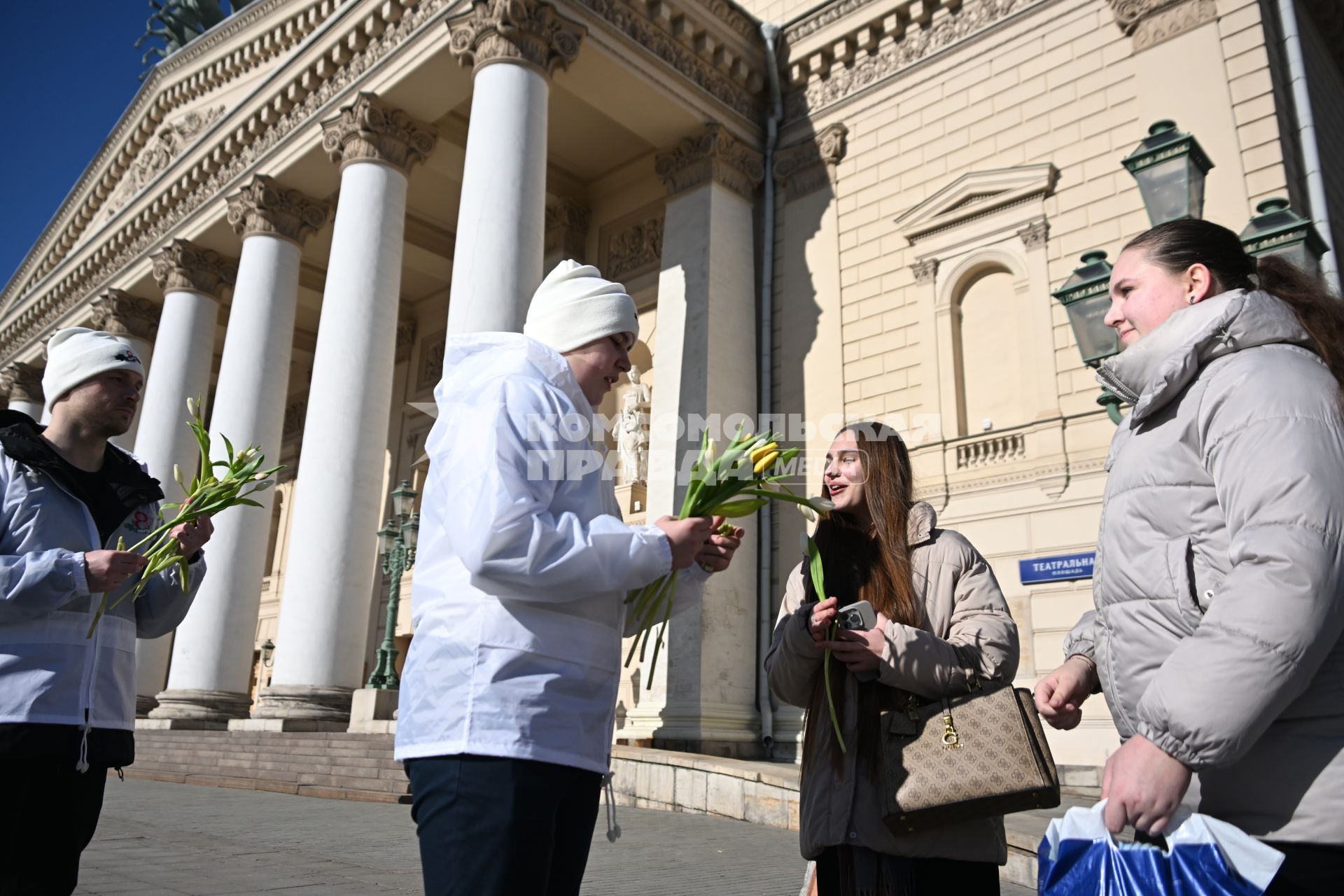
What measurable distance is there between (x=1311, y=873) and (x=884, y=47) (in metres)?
15.7

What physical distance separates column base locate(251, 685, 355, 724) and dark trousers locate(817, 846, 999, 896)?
461 inches

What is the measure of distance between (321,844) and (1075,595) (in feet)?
28.6

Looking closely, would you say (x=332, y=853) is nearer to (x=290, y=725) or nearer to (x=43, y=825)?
(x=43, y=825)

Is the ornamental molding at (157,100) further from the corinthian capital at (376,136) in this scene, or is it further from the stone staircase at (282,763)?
the stone staircase at (282,763)

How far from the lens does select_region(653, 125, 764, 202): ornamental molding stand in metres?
15.9


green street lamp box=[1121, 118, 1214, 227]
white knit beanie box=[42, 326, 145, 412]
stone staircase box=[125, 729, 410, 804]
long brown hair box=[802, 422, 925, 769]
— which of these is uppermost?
green street lamp box=[1121, 118, 1214, 227]

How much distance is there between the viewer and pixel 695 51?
623 inches

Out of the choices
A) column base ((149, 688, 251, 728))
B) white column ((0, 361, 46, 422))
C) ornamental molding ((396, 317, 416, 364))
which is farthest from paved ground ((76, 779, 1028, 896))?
white column ((0, 361, 46, 422))

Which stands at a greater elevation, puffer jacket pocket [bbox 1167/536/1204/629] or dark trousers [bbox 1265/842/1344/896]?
puffer jacket pocket [bbox 1167/536/1204/629]

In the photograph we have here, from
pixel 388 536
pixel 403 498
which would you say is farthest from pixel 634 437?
pixel 388 536

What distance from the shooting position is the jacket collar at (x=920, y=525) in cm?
310

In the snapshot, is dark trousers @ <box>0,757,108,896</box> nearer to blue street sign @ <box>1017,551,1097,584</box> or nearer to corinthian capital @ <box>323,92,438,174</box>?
blue street sign @ <box>1017,551,1097,584</box>

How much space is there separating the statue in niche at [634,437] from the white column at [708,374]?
0.93 metres

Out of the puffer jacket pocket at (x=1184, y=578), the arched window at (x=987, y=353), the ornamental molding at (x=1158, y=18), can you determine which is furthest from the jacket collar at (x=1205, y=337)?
the ornamental molding at (x=1158, y=18)
